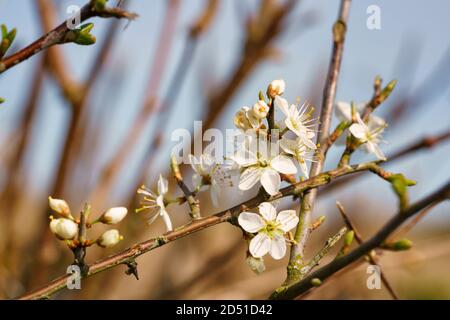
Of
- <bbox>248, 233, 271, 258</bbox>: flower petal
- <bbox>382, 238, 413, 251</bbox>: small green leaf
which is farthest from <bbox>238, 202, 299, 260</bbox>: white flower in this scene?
<bbox>382, 238, 413, 251</bbox>: small green leaf

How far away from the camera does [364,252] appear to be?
600 millimetres

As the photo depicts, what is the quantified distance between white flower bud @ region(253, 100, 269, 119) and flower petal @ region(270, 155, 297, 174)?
0.07 metres

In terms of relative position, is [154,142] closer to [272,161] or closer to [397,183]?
[272,161]

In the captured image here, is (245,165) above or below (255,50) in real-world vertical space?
below

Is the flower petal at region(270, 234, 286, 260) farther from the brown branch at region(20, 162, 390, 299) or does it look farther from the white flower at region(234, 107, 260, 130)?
the white flower at region(234, 107, 260, 130)

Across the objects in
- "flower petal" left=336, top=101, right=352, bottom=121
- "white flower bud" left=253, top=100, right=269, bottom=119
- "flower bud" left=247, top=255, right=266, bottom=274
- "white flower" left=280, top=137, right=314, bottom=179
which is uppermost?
"flower petal" left=336, top=101, right=352, bottom=121

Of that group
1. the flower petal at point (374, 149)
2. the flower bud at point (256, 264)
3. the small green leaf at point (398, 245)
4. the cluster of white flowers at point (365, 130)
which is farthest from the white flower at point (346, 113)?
the small green leaf at point (398, 245)

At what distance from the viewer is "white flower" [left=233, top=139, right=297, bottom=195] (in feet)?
2.61

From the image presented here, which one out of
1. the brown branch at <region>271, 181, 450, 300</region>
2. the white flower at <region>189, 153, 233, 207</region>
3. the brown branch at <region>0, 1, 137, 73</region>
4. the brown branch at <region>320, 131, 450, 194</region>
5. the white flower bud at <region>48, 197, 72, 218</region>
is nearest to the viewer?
the brown branch at <region>271, 181, 450, 300</region>

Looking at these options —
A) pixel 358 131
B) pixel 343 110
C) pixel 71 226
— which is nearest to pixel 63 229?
pixel 71 226

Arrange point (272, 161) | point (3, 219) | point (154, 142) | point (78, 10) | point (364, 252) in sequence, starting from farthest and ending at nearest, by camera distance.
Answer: point (3, 219)
point (154, 142)
point (272, 161)
point (78, 10)
point (364, 252)

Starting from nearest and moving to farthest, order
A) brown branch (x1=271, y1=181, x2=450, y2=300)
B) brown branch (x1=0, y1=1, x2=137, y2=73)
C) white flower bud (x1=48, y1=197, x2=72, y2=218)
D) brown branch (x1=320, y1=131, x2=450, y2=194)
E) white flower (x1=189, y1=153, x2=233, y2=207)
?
brown branch (x1=271, y1=181, x2=450, y2=300), brown branch (x1=0, y1=1, x2=137, y2=73), white flower bud (x1=48, y1=197, x2=72, y2=218), white flower (x1=189, y1=153, x2=233, y2=207), brown branch (x1=320, y1=131, x2=450, y2=194)
